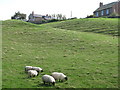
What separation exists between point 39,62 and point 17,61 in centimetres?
283

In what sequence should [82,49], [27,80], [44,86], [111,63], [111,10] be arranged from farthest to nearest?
1. [111,10]
2. [82,49]
3. [111,63]
4. [27,80]
5. [44,86]

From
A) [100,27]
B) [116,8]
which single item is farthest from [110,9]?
[100,27]

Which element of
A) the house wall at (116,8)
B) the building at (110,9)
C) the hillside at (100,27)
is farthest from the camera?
the building at (110,9)

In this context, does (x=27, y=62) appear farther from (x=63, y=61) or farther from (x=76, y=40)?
(x=76, y=40)

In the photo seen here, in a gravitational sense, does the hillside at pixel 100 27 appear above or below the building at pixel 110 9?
below

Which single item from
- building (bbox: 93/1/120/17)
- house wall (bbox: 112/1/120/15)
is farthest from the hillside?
house wall (bbox: 112/1/120/15)

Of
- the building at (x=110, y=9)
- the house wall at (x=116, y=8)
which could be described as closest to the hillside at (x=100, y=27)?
the building at (x=110, y=9)

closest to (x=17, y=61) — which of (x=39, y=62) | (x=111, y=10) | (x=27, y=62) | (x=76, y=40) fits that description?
(x=27, y=62)

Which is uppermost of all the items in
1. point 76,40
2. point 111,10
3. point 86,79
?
point 111,10

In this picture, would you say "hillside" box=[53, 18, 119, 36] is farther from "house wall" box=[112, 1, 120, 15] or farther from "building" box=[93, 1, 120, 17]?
"house wall" box=[112, 1, 120, 15]

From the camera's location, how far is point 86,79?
16.4 m

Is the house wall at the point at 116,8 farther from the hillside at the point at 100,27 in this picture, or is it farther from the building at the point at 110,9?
the hillside at the point at 100,27

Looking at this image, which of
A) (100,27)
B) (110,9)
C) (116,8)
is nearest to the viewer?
(100,27)

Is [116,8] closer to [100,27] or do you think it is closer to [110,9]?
[110,9]
